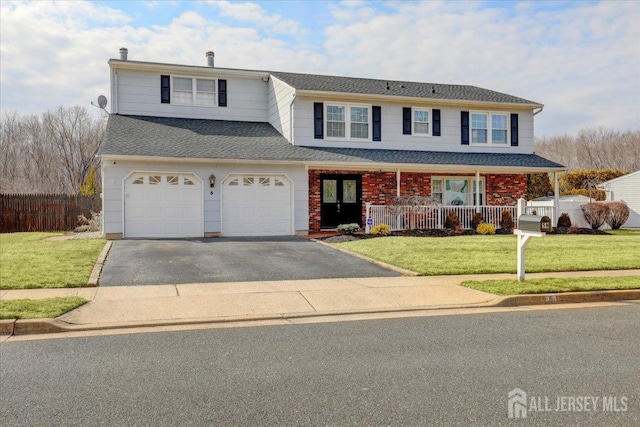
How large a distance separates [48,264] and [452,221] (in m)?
14.7

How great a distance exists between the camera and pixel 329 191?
22.0 metres

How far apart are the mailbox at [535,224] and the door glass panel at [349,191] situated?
1237 cm

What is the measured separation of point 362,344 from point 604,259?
10.3 meters

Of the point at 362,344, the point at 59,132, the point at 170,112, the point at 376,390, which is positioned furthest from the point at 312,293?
the point at 59,132

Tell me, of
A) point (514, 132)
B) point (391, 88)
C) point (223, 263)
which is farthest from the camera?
point (514, 132)

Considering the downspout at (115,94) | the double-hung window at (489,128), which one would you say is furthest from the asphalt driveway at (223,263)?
the double-hung window at (489,128)

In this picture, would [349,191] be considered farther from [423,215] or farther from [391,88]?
[391,88]

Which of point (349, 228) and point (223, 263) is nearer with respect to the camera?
point (223, 263)

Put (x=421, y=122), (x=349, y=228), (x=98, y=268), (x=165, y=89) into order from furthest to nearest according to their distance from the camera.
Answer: (x=421, y=122)
(x=165, y=89)
(x=349, y=228)
(x=98, y=268)

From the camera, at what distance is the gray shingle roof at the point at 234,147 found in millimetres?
19094

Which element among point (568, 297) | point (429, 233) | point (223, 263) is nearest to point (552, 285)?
point (568, 297)

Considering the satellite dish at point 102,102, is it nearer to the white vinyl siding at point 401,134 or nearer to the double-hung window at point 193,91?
the double-hung window at point 193,91

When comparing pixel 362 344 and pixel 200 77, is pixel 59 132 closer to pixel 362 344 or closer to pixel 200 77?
pixel 200 77

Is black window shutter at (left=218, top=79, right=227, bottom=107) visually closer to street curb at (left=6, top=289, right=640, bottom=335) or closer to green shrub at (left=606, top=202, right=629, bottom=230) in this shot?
street curb at (left=6, top=289, right=640, bottom=335)
